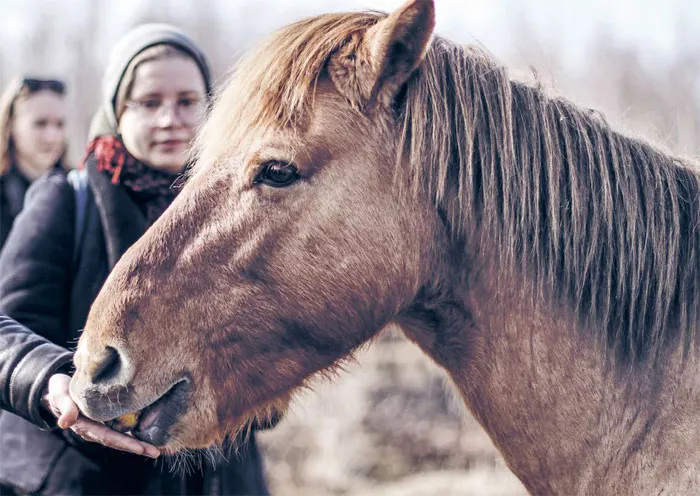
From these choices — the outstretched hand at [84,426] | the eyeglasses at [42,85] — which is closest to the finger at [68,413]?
the outstretched hand at [84,426]

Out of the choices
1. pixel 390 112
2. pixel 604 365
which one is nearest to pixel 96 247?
pixel 390 112

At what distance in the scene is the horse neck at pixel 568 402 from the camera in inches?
81.7

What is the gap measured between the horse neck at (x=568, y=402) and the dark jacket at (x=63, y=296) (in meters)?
1.39

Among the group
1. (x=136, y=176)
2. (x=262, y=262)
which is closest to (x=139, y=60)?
(x=136, y=176)

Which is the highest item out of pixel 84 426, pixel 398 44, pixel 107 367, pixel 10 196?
pixel 398 44

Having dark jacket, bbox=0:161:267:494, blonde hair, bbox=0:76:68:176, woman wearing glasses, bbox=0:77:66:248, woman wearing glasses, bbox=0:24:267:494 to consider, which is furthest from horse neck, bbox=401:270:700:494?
blonde hair, bbox=0:76:68:176

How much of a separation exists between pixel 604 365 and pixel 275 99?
125 cm

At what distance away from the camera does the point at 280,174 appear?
2.18 m

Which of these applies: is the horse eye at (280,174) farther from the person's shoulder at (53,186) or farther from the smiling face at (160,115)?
the person's shoulder at (53,186)

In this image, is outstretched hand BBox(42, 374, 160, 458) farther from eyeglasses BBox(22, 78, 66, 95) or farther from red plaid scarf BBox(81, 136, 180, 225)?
eyeglasses BBox(22, 78, 66, 95)

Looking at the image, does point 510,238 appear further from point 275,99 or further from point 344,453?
point 344,453

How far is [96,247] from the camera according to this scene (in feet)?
9.47

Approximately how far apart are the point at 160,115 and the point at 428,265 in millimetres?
1432

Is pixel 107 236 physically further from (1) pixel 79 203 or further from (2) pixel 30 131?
(2) pixel 30 131
